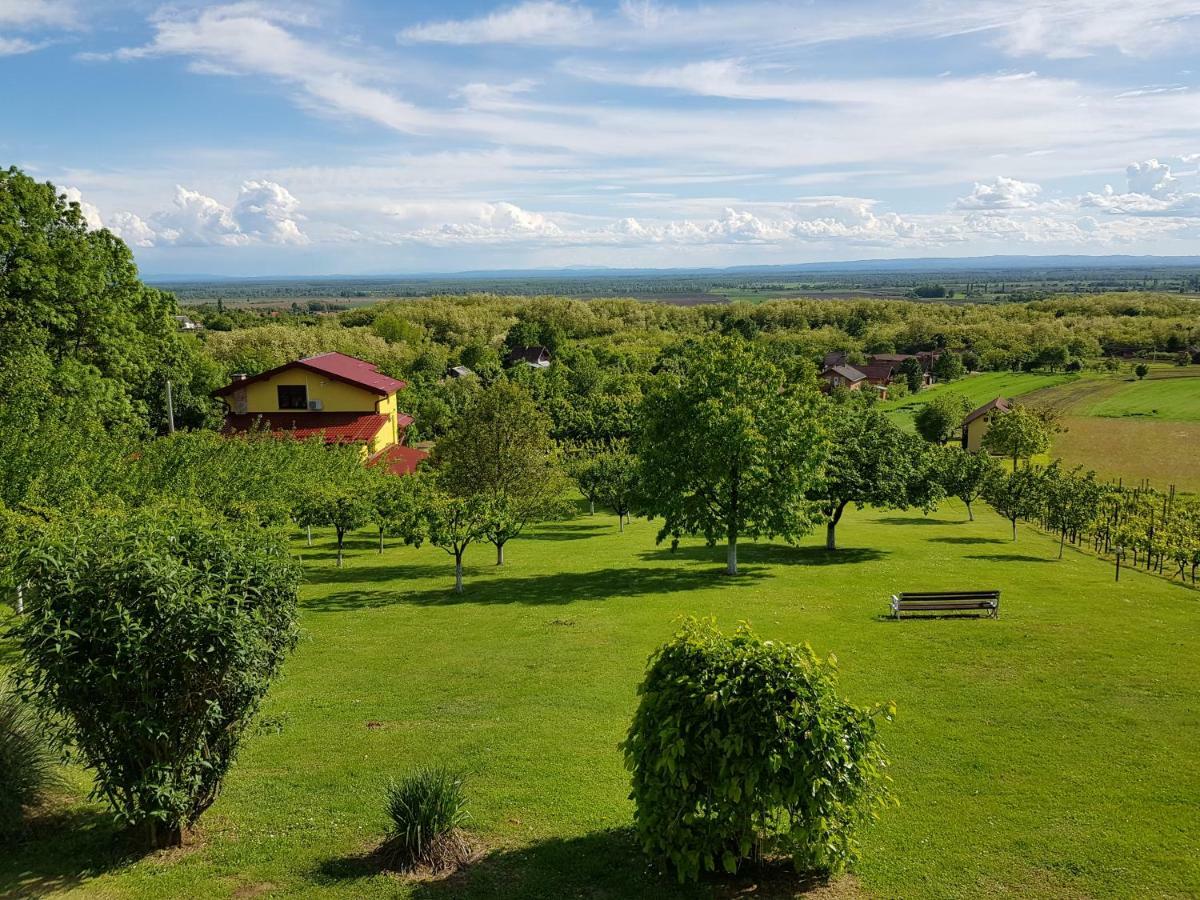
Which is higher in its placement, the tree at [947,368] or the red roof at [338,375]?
the red roof at [338,375]

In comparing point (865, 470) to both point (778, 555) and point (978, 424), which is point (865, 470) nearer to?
point (778, 555)

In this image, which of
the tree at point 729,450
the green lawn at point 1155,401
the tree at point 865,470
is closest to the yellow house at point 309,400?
the tree at point 729,450

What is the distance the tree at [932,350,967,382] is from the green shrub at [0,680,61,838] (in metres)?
132

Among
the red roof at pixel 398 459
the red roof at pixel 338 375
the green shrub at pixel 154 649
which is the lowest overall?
the red roof at pixel 398 459

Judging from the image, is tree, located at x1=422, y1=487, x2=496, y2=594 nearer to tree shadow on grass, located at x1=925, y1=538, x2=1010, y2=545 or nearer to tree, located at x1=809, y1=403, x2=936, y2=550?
tree, located at x1=809, y1=403, x2=936, y2=550

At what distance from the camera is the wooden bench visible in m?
23.1

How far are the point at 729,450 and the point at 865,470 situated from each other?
753 centimetres

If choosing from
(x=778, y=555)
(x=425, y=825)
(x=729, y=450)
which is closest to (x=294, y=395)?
(x=778, y=555)

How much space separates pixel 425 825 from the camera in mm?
10102

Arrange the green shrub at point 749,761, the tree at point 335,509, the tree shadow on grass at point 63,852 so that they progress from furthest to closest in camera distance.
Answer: the tree at point 335,509
the tree shadow on grass at point 63,852
the green shrub at point 749,761

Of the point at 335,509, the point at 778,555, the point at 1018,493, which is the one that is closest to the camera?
the point at 335,509

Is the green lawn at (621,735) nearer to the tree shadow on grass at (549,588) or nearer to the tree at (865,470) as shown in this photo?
the tree shadow on grass at (549,588)

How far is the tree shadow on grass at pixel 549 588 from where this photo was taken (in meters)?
26.2

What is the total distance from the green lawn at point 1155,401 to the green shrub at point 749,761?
9472 cm
